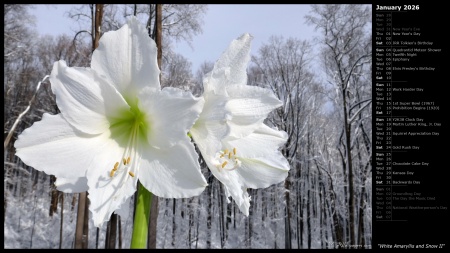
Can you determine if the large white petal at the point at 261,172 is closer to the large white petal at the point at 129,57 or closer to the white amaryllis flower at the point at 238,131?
the white amaryllis flower at the point at 238,131

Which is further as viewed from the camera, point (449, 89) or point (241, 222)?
point (241, 222)

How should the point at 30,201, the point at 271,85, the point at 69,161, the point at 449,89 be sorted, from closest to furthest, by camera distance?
the point at 69,161
the point at 449,89
the point at 271,85
the point at 30,201

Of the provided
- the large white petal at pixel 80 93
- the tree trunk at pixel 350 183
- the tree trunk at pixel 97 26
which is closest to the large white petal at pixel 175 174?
the large white petal at pixel 80 93

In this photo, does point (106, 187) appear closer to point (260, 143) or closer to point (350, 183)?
point (260, 143)

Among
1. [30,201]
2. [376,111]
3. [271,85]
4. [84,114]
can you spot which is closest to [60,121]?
[84,114]

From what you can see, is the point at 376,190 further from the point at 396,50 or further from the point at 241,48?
the point at 241,48

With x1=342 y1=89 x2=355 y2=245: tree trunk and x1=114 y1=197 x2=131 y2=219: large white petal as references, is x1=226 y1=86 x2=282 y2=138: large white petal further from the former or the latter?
x1=342 y1=89 x2=355 y2=245: tree trunk
